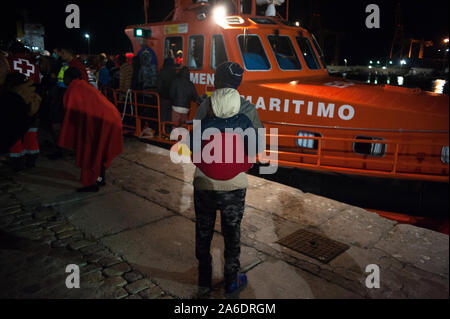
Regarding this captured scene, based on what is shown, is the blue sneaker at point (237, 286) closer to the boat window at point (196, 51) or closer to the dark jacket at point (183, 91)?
the dark jacket at point (183, 91)

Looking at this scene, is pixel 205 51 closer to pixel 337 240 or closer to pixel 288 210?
pixel 288 210

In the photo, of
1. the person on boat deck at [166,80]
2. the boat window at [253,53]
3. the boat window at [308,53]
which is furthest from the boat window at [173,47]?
the boat window at [308,53]

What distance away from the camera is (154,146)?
762 cm

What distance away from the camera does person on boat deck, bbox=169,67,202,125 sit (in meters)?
6.39

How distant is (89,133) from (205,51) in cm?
288

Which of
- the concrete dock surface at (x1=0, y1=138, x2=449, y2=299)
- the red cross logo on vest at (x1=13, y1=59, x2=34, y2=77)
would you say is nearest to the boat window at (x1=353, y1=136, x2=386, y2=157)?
the concrete dock surface at (x1=0, y1=138, x2=449, y2=299)

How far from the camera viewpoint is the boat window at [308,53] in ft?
21.3

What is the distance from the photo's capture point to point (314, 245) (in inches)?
141

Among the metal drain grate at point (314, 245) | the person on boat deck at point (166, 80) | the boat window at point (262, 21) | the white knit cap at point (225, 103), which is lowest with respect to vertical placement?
the metal drain grate at point (314, 245)

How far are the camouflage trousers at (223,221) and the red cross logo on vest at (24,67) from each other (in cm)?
528

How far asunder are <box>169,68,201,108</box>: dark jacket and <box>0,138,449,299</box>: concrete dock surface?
1.93 metres

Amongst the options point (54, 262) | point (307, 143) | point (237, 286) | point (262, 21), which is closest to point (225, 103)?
point (237, 286)

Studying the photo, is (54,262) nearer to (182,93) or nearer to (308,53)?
(182,93)

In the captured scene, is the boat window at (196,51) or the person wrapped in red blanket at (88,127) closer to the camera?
the person wrapped in red blanket at (88,127)
